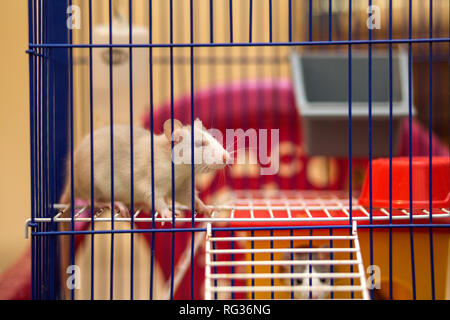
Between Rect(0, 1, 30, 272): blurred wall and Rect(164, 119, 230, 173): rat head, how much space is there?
2.17 m

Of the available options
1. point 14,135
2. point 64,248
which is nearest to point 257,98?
point 64,248

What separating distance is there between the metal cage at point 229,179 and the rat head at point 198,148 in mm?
81

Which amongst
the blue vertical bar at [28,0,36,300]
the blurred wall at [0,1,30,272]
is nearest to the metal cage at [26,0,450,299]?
the blue vertical bar at [28,0,36,300]

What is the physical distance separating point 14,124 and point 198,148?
2.32 metres

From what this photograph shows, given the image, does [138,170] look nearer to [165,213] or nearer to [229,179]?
[165,213]

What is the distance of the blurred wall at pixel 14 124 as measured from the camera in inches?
139

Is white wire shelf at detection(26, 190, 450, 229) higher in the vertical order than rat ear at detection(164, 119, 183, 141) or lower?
lower

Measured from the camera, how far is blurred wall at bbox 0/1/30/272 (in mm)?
3525

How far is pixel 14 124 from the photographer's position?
3.54 metres

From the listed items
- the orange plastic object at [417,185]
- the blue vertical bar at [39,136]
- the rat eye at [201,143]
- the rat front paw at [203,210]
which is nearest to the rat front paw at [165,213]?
the rat front paw at [203,210]

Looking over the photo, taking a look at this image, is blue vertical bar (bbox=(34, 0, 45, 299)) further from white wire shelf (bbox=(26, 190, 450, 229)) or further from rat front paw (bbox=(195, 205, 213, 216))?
rat front paw (bbox=(195, 205, 213, 216))

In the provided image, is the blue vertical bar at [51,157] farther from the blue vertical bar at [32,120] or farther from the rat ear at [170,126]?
the rat ear at [170,126]

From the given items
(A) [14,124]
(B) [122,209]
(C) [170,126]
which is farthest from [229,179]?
(A) [14,124]
